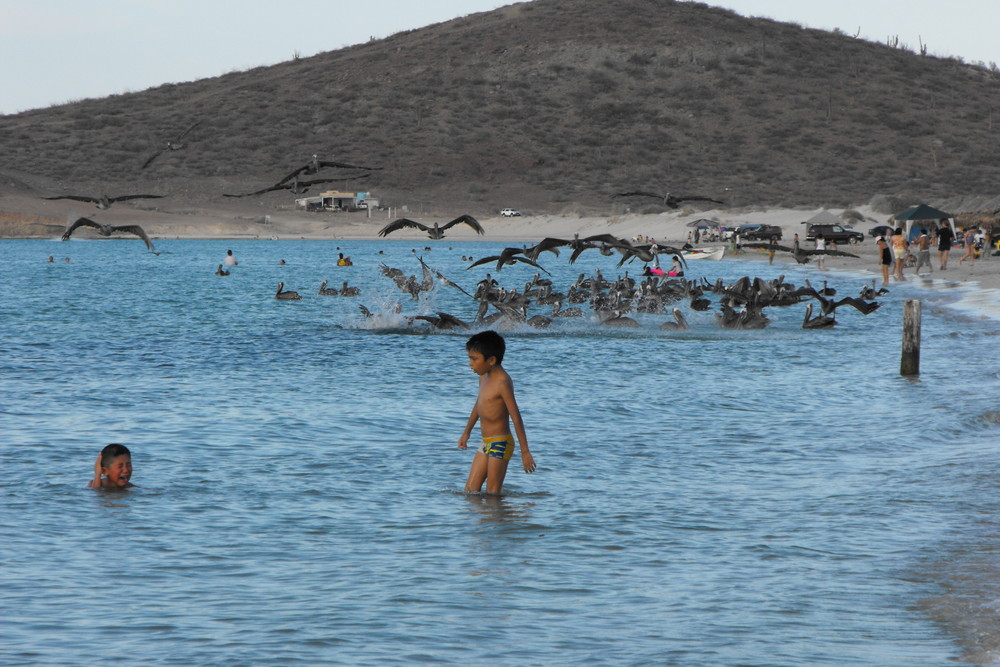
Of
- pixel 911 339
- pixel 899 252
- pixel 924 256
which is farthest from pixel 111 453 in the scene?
pixel 924 256

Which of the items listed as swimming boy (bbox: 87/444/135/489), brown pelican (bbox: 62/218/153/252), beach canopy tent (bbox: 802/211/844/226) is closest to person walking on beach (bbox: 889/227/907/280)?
brown pelican (bbox: 62/218/153/252)

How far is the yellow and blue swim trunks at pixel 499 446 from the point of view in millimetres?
10680

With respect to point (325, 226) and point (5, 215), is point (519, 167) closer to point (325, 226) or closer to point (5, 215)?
point (325, 226)

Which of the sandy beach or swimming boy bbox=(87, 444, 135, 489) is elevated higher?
the sandy beach

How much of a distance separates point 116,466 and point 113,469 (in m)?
0.05

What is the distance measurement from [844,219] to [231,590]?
3146 inches

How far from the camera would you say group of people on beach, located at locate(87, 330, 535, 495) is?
10039 millimetres

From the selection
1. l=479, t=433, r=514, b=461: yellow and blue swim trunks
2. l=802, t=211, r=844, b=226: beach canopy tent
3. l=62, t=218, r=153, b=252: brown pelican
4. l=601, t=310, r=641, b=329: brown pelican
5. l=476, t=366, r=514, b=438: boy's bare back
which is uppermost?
l=802, t=211, r=844, b=226: beach canopy tent

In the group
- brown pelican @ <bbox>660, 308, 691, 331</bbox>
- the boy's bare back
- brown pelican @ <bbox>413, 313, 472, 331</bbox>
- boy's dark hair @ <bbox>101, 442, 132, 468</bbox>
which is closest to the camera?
the boy's bare back

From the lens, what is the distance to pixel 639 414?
17047 mm

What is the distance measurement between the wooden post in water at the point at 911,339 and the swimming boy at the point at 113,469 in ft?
41.6

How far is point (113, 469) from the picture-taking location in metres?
11.6

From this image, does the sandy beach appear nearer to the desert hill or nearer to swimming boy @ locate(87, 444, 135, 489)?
the desert hill

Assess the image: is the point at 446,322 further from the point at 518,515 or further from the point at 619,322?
the point at 518,515
